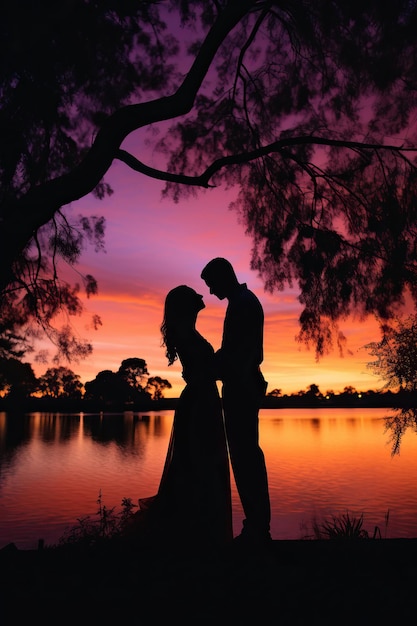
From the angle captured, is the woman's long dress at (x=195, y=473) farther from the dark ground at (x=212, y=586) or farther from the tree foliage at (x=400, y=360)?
the tree foliage at (x=400, y=360)

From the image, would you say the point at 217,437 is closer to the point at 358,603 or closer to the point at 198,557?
the point at 198,557

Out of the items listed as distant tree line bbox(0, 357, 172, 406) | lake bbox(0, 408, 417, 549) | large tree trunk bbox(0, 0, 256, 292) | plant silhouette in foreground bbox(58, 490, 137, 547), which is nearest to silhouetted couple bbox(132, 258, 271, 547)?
plant silhouette in foreground bbox(58, 490, 137, 547)

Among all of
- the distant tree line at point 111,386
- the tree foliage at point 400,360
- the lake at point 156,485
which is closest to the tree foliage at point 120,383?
the distant tree line at point 111,386

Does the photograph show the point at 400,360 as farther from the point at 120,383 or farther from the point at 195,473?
the point at 120,383

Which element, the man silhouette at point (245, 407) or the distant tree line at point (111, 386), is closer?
the man silhouette at point (245, 407)

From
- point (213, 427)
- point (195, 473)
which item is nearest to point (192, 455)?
point (195, 473)

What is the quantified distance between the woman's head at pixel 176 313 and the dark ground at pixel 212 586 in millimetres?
1717

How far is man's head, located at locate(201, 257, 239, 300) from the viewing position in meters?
4.60

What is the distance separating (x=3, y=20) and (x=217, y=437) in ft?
14.7

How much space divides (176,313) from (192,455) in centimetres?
125

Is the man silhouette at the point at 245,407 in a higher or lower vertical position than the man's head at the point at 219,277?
lower

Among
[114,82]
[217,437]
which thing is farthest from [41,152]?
[217,437]

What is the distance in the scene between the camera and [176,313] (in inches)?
181

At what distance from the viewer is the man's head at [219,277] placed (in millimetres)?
4598
